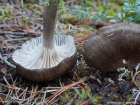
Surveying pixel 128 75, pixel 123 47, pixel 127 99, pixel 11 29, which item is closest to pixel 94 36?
pixel 123 47

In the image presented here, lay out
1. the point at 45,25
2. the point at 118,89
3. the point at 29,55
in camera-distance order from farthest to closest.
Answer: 1. the point at 29,55
2. the point at 45,25
3. the point at 118,89

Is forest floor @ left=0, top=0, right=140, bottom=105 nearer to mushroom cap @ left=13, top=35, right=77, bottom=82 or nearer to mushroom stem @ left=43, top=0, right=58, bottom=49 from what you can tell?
mushroom cap @ left=13, top=35, right=77, bottom=82

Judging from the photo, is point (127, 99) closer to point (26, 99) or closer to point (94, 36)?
point (94, 36)

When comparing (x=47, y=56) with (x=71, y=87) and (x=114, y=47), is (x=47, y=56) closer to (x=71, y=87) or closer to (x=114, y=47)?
(x=71, y=87)

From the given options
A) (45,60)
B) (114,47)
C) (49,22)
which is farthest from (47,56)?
(114,47)

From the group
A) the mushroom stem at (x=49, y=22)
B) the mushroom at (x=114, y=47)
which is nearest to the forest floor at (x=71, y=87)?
the mushroom at (x=114, y=47)

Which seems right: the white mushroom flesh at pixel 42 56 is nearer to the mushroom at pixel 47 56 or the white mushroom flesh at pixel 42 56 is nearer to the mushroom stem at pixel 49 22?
the mushroom at pixel 47 56

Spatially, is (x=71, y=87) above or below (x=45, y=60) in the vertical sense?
below
